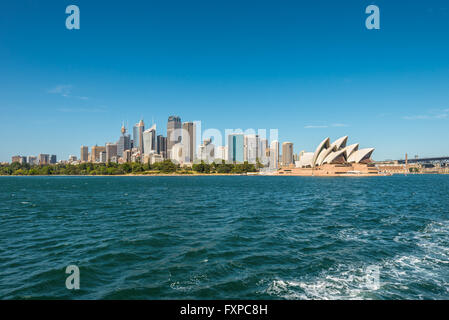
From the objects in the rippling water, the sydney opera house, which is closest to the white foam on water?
the rippling water

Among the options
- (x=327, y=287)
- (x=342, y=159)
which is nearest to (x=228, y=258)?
(x=327, y=287)

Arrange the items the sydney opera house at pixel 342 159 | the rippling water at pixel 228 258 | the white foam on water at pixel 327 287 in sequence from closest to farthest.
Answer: the white foam on water at pixel 327 287 → the rippling water at pixel 228 258 → the sydney opera house at pixel 342 159

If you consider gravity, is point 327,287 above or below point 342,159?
below

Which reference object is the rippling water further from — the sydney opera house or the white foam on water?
the sydney opera house

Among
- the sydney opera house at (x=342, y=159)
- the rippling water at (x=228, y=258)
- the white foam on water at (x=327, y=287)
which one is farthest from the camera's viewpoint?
the sydney opera house at (x=342, y=159)

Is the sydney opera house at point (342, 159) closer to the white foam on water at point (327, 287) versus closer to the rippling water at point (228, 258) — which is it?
the rippling water at point (228, 258)

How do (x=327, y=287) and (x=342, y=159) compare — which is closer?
(x=327, y=287)

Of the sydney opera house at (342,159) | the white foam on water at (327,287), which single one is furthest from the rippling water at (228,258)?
the sydney opera house at (342,159)

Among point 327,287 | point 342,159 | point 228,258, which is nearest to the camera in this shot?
point 327,287

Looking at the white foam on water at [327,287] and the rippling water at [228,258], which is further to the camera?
the rippling water at [228,258]

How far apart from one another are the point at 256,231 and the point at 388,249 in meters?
8.26

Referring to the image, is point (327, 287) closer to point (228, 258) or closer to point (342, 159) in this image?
point (228, 258)

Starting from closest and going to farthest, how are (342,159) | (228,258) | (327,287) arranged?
(327,287) → (228,258) → (342,159)

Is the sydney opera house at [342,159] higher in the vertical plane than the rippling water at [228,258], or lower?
higher
